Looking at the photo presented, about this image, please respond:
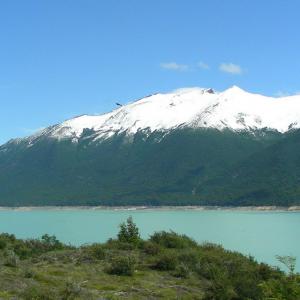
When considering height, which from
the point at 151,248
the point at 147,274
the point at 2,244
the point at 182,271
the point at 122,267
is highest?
the point at 151,248

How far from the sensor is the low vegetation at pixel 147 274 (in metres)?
17.3

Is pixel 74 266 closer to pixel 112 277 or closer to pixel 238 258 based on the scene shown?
pixel 112 277

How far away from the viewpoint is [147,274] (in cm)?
2217

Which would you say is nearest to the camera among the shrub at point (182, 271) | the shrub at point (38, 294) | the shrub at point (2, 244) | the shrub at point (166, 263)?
the shrub at point (38, 294)

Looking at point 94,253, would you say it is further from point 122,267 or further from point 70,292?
point 70,292

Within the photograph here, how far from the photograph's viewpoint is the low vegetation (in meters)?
17.3

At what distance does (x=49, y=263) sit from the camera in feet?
78.8

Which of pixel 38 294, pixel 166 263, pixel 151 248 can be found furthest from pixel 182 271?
pixel 38 294

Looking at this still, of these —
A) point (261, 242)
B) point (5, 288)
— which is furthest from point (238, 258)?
point (261, 242)

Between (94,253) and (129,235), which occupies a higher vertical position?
(129,235)

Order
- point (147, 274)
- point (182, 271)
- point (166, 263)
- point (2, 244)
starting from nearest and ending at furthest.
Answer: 1. point (147, 274)
2. point (182, 271)
3. point (166, 263)
4. point (2, 244)

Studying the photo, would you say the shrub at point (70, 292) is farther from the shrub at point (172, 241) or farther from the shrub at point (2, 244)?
the shrub at point (2, 244)

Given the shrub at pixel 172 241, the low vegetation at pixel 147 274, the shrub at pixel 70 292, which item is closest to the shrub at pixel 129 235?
the low vegetation at pixel 147 274

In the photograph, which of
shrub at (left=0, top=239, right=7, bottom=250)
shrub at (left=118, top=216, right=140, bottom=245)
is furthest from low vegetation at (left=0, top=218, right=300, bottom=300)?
shrub at (left=0, top=239, right=7, bottom=250)
